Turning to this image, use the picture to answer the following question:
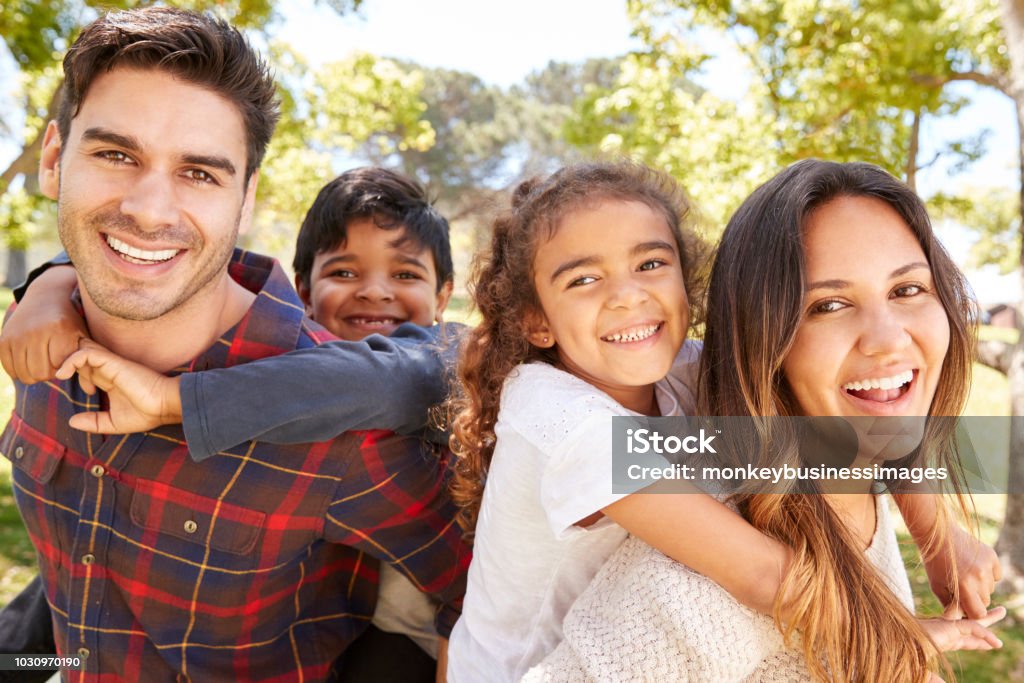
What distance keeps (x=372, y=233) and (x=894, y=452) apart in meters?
1.82

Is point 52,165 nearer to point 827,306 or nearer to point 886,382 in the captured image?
point 827,306

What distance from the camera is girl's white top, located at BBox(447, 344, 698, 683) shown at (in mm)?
1595

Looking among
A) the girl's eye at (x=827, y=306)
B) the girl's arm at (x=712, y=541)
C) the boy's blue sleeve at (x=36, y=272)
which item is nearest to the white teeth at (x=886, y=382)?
the girl's eye at (x=827, y=306)

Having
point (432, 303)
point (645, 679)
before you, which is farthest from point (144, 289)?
point (645, 679)

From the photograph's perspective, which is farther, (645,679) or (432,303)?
(432,303)

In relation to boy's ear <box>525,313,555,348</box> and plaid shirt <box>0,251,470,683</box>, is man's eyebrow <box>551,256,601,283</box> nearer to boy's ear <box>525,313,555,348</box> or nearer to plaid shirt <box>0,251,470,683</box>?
boy's ear <box>525,313,555,348</box>

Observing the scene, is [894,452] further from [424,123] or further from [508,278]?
[424,123]

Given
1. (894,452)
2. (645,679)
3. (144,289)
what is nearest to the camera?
(645,679)

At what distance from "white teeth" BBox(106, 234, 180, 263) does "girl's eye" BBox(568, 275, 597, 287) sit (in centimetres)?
100

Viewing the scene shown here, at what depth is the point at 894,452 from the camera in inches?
67.1

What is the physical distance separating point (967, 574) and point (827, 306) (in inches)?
29.1

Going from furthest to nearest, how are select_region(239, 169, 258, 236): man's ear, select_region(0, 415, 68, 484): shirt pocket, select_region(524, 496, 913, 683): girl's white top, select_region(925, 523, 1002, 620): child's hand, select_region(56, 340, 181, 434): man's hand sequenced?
select_region(239, 169, 258, 236): man's ear, select_region(0, 415, 68, 484): shirt pocket, select_region(56, 340, 181, 434): man's hand, select_region(925, 523, 1002, 620): child's hand, select_region(524, 496, 913, 683): girl's white top

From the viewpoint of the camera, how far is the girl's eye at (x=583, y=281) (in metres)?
1.95

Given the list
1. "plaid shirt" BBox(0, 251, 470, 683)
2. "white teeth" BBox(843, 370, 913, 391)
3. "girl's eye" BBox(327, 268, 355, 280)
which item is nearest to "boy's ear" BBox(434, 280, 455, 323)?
"girl's eye" BBox(327, 268, 355, 280)
